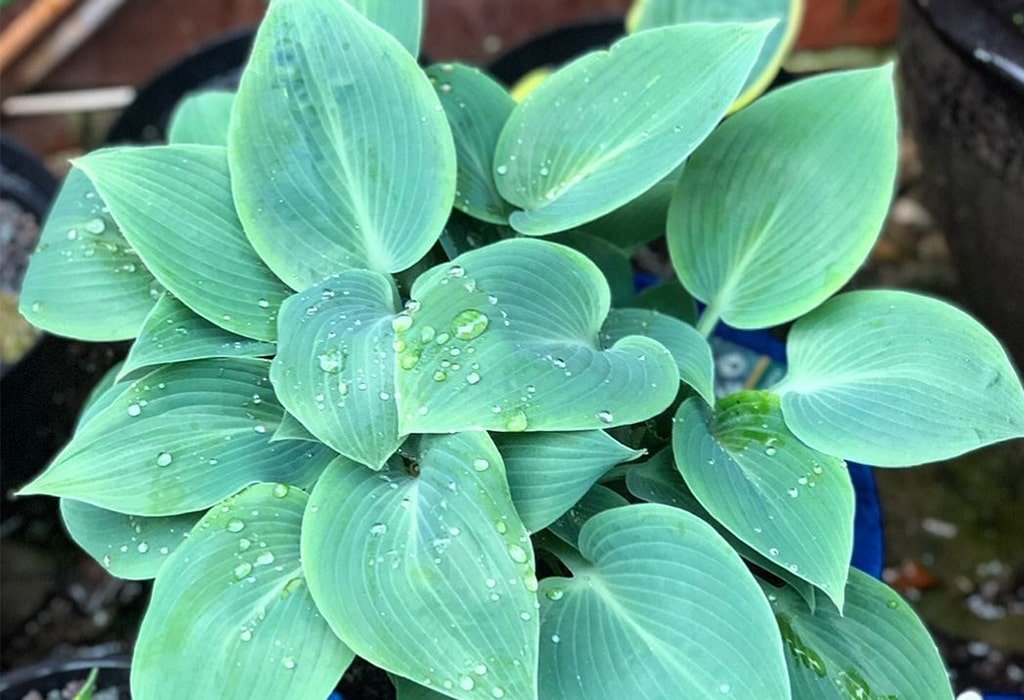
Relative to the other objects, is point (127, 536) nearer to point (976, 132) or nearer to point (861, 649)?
point (861, 649)

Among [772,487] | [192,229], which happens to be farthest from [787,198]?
[192,229]

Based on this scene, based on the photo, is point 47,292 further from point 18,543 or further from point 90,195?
point 18,543

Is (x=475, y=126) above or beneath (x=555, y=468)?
above

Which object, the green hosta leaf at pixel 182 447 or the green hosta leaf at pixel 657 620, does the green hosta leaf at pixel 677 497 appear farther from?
the green hosta leaf at pixel 182 447

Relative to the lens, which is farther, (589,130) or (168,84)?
(168,84)

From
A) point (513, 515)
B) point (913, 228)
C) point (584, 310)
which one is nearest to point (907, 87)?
point (913, 228)

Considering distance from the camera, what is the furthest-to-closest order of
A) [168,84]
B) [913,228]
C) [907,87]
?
1. [913,228]
2. [168,84]
3. [907,87]

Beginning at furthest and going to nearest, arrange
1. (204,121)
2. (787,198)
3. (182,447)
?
(204,121)
(787,198)
(182,447)

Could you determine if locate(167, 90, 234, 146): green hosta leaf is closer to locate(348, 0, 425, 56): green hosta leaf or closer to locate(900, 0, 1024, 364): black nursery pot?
locate(348, 0, 425, 56): green hosta leaf
